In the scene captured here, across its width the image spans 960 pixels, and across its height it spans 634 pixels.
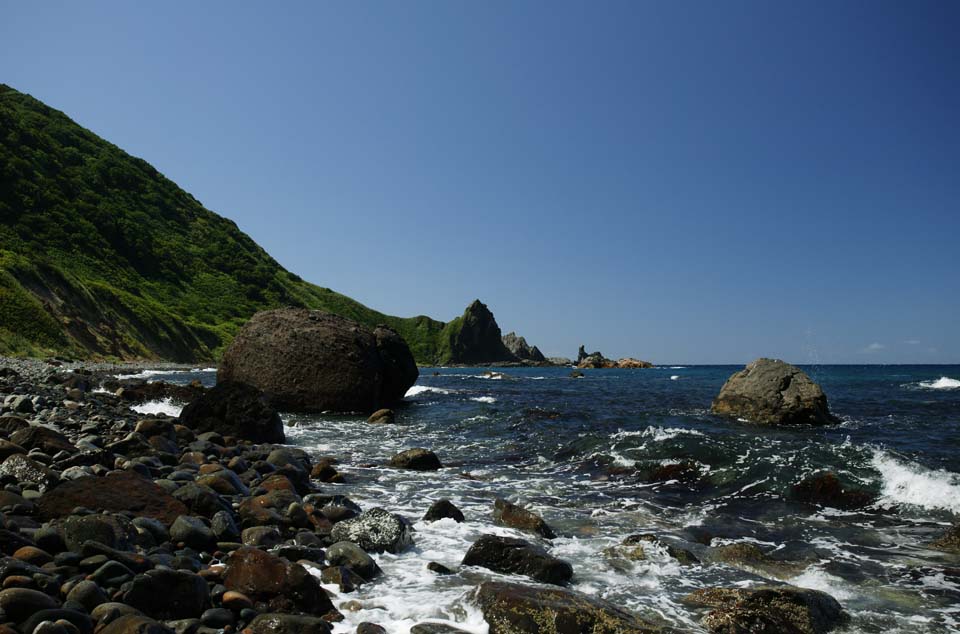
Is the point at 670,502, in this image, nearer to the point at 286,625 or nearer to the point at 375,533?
the point at 375,533

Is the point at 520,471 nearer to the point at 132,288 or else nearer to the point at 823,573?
the point at 823,573

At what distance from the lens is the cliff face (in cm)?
17425

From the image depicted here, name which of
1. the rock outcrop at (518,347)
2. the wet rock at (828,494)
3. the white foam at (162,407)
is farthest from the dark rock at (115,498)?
the rock outcrop at (518,347)

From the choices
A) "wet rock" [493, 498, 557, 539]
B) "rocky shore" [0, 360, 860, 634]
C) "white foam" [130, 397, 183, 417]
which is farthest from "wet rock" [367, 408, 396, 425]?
"wet rock" [493, 498, 557, 539]

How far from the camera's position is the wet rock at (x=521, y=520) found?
7.57 metres

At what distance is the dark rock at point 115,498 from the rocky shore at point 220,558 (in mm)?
17

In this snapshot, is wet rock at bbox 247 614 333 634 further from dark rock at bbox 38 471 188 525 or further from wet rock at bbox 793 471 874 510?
wet rock at bbox 793 471 874 510

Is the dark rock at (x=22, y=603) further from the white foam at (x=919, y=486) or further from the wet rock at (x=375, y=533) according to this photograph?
the white foam at (x=919, y=486)

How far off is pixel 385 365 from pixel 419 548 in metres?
18.6

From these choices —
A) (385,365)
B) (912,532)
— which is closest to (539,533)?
(912,532)

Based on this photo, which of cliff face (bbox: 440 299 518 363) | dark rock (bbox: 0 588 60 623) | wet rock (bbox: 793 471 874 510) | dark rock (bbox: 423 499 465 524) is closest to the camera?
dark rock (bbox: 0 588 60 623)

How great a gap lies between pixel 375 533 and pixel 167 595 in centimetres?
279

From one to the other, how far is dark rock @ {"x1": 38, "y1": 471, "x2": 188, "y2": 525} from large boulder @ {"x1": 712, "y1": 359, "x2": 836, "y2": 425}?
18708 millimetres

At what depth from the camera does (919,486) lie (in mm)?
9922
